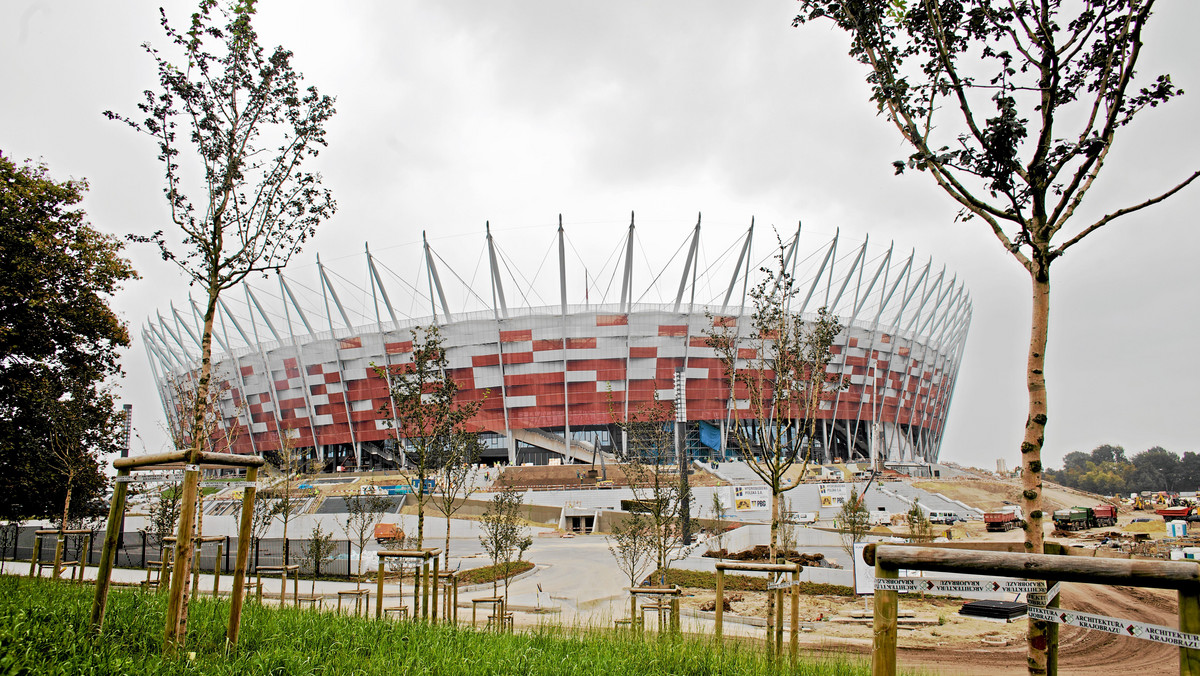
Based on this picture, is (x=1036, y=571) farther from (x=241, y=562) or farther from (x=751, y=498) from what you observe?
(x=751, y=498)

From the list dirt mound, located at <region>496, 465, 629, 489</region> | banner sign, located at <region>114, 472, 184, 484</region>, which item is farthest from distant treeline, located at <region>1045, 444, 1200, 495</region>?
banner sign, located at <region>114, 472, 184, 484</region>

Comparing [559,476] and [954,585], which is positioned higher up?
[954,585]

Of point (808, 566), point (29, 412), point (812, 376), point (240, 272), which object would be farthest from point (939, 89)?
point (808, 566)

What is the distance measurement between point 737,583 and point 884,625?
23.4 m

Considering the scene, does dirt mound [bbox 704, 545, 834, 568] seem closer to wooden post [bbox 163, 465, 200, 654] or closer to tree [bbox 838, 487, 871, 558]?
tree [bbox 838, 487, 871, 558]

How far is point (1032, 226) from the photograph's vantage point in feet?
18.5

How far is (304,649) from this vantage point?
5293 millimetres

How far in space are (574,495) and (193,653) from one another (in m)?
44.5

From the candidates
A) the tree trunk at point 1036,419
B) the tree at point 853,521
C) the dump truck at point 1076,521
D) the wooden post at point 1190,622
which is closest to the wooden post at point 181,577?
the wooden post at point 1190,622

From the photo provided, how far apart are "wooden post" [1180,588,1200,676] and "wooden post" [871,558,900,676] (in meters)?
1.27

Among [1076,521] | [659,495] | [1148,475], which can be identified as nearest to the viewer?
[659,495]

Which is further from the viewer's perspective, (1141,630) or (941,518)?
(941,518)

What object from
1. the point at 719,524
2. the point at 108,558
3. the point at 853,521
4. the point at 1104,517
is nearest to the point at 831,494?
the point at 1104,517

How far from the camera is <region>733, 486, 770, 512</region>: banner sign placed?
40.6 m
